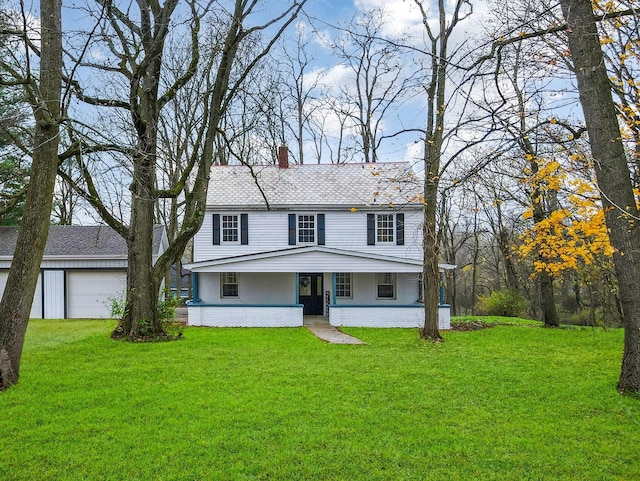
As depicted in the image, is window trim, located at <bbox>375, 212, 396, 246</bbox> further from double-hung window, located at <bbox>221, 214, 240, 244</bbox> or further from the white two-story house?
double-hung window, located at <bbox>221, 214, 240, 244</bbox>

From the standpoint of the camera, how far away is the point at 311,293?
21031 mm

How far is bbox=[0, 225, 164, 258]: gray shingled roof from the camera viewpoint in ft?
65.5

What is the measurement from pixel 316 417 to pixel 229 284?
14.4 m

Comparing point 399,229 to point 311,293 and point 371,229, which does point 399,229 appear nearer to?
point 371,229

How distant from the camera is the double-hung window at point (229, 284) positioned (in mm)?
19859

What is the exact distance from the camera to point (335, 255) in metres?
17.7

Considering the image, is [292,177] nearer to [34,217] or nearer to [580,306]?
[34,217]

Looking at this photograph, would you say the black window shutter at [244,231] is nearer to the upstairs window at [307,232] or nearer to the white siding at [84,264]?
the upstairs window at [307,232]

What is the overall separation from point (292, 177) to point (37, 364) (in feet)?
45.5

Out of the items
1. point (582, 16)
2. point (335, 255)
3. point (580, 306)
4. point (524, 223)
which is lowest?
point (580, 306)

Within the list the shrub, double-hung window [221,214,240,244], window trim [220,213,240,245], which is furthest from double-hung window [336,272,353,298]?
the shrub

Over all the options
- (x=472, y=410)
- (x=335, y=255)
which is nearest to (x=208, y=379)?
(x=472, y=410)

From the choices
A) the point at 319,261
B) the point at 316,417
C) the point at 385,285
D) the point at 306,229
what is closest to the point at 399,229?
the point at 385,285

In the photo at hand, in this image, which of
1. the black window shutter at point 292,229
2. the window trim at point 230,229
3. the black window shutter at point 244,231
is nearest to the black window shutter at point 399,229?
the black window shutter at point 292,229
